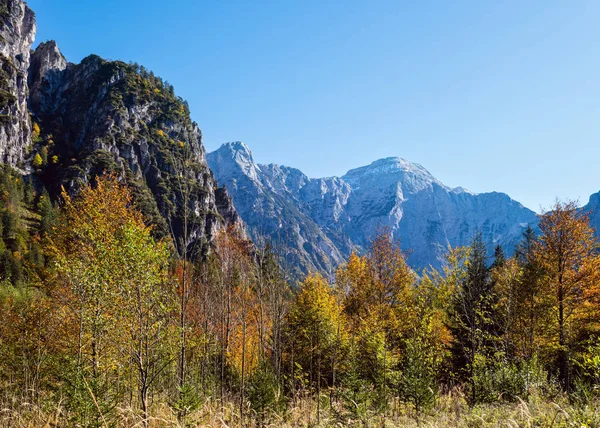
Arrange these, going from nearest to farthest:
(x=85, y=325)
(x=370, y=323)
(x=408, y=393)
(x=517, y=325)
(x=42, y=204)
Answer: (x=85, y=325) → (x=408, y=393) → (x=370, y=323) → (x=517, y=325) → (x=42, y=204)

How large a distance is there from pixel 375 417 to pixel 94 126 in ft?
546

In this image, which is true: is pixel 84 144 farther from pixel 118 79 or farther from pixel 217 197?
pixel 217 197

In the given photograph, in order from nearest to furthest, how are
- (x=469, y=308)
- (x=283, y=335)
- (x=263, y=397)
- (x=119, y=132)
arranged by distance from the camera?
(x=263, y=397) < (x=469, y=308) < (x=283, y=335) < (x=119, y=132)

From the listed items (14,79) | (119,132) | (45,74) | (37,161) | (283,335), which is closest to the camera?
(283,335)

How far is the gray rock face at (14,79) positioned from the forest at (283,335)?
12751 centimetres

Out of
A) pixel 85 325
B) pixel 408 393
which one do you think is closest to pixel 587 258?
pixel 408 393

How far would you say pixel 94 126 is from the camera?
144250 millimetres

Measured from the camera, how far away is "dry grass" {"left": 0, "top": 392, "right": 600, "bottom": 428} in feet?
18.2

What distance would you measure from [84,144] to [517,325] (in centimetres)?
15679

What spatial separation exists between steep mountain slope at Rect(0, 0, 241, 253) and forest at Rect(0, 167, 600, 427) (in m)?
91.7

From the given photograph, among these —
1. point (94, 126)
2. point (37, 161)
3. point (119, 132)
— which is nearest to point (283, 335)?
point (37, 161)

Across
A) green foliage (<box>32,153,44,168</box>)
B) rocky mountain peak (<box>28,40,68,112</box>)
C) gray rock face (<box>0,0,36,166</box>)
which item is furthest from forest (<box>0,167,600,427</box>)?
rocky mountain peak (<box>28,40,68,112</box>)

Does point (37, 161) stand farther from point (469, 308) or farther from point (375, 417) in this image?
point (375, 417)

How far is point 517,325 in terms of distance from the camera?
22875 mm
